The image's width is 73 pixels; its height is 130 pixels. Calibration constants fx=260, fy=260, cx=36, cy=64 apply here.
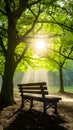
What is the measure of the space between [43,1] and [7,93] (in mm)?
5187

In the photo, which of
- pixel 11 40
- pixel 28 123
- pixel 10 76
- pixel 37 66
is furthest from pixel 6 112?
pixel 37 66

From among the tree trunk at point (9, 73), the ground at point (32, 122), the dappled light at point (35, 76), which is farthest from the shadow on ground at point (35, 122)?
the dappled light at point (35, 76)

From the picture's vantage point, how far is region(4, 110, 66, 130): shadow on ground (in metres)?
8.04

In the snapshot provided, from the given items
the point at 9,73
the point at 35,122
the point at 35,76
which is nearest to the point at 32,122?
the point at 35,122

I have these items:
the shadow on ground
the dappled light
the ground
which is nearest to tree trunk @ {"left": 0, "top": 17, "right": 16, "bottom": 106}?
the ground

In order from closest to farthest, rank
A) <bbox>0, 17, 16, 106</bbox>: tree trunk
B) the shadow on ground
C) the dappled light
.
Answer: the shadow on ground
<bbox>0, 17, 16, 106</bbox>: tree trunk
the dappled light

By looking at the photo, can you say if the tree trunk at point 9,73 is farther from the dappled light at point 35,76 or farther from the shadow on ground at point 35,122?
the dappled light at point 35,76

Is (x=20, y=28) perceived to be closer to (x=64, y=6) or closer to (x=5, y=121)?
(x=64, y=6)

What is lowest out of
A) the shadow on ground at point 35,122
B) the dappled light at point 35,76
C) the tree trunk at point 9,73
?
the shadow on ground at point 35,122

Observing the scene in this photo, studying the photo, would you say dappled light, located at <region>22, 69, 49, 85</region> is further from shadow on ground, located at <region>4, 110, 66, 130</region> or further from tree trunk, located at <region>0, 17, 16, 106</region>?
shadow on ground, located at <region>4, 110, 66, 130</region>

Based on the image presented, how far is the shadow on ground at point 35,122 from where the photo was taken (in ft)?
26.4

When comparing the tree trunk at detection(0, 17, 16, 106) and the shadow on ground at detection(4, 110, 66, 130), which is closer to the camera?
the shadow on ground at detection(4, 110, 66, 130)

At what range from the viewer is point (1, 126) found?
8.12 meters

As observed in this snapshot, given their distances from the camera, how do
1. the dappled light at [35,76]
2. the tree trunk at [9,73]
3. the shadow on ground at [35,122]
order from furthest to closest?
the dappled light at [35,76], the tree trunk at [9,73], the shadow on ground at [35,122]
